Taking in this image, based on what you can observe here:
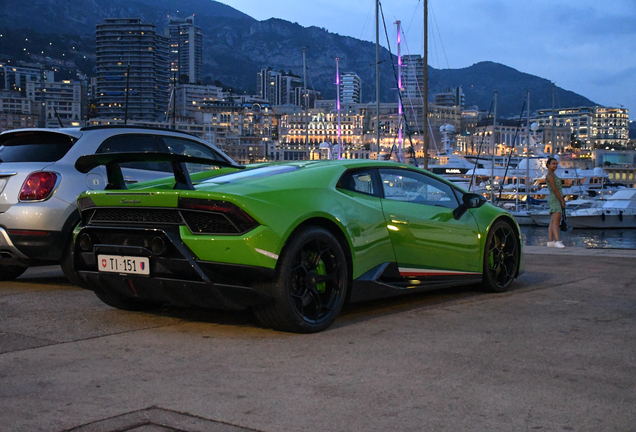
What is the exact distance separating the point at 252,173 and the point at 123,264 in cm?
109

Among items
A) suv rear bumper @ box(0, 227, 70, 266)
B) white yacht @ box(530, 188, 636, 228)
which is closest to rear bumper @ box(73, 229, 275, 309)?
suv rear bumper @ box(0, 227, 70, 266)

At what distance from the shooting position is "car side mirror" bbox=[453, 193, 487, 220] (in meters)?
5.70

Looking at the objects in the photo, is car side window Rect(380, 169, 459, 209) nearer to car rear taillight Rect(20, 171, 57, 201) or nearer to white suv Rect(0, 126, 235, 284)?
white suv Rect(0, 126, 235, 284)

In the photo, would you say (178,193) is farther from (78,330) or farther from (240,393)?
(240,393)

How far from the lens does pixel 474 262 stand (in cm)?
579

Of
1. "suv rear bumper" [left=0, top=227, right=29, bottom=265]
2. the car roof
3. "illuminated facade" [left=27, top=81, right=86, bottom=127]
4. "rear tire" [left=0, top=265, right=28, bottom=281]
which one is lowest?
"rear tire" [left=0, top=265, right=28, bottom=281]

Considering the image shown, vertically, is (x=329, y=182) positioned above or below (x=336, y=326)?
above

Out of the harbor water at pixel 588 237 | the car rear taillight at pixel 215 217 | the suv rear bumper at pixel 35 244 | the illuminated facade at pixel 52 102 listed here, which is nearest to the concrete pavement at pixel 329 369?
the suv rear bumper at pixel 35 244

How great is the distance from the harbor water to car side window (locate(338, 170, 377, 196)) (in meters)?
29.5

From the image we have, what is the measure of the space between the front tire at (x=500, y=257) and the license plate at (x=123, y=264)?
3.02m

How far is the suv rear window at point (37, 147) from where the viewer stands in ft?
20.1

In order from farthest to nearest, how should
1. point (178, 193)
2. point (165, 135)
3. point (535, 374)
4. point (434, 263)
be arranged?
point (165, 135), point (434, 263), point (178, 193), point (535, 374)

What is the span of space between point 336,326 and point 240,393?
1.58 meters

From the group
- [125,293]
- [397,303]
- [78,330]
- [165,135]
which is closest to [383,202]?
[397,303]
